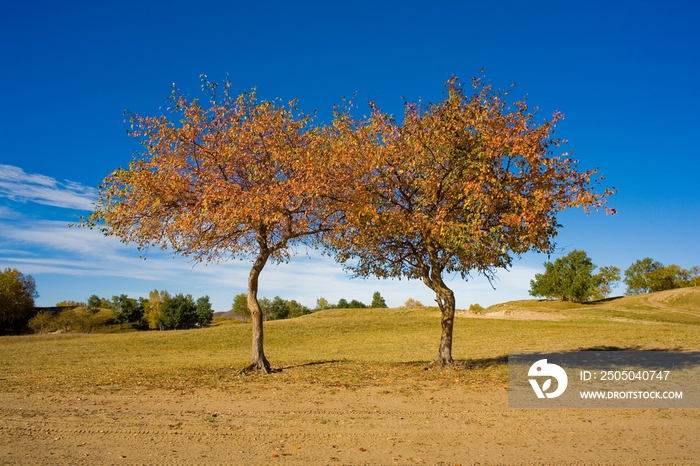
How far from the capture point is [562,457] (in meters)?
8.50

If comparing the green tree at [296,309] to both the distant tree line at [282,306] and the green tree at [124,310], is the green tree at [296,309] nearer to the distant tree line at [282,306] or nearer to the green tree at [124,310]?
the distant tree line at [282,306]

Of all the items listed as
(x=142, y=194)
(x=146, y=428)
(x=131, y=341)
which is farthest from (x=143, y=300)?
(x=146, y=428)

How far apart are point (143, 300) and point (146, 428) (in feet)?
346

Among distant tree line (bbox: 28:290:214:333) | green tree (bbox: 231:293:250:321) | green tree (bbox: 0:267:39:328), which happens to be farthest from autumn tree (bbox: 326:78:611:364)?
green tree (bbox: 231:293:250:321)

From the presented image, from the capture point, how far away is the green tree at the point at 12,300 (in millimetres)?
79938

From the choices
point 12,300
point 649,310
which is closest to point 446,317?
point 649,310

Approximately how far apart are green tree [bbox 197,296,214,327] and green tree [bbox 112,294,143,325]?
1203 centimetres

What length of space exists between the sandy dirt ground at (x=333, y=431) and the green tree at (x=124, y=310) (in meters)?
85.2

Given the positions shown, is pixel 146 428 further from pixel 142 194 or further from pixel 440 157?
pixel 440 157

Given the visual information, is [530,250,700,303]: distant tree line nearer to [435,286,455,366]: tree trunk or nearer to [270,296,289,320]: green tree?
[270,296,289,320]: green tree

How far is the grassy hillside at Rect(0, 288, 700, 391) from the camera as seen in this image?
18.0 metres

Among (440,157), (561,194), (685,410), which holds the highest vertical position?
(440,157)

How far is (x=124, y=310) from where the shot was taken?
303ft

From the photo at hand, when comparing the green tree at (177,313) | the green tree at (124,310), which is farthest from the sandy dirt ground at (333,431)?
the green tree at (124,310)
